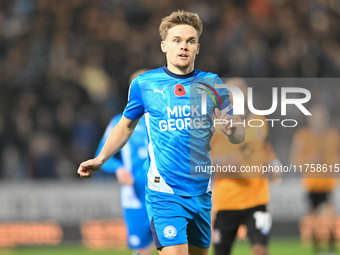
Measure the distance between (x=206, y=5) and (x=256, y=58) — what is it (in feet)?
6.70

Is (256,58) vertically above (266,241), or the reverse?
(256,58)

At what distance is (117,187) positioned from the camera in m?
12.8

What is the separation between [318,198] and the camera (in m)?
11.6

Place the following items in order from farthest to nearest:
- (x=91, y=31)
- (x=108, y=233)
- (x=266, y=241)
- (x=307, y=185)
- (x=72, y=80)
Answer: (x=91, y=31) < (x=72, y=80) < (x=108, y=233) < (x=307, y=185) < (x=266, y=241)

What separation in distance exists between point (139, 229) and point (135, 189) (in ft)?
1.57

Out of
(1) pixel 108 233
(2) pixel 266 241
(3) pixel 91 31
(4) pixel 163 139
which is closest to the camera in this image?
(4) pixel 163 139

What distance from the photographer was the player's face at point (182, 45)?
5.16 metres

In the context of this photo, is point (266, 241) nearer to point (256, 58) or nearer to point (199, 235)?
point (199, 235)

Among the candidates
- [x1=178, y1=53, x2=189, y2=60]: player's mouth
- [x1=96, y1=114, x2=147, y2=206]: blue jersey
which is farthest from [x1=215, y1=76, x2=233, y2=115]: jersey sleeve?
[x1=96, y1=114, x2=147, y2=206]: blue jersey

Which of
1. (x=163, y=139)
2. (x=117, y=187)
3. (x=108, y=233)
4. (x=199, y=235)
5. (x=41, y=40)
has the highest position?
(x=41, y=40)

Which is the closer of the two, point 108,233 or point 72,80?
point 108,233

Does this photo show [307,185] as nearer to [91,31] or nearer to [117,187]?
[117,187]

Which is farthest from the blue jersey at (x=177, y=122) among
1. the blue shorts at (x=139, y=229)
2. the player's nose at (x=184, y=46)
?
the blue shorts at (x=139, y=229)

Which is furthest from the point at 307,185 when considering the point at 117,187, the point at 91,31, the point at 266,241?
the point at 91,31
